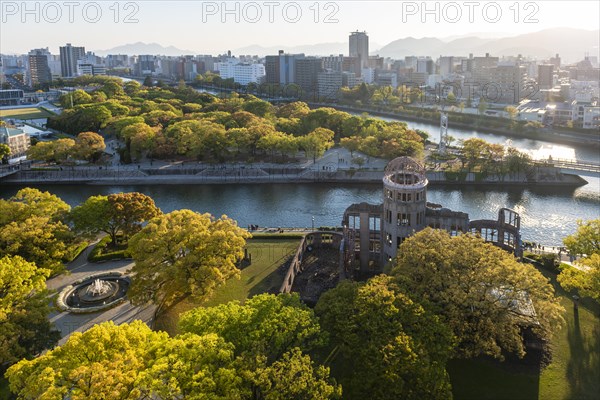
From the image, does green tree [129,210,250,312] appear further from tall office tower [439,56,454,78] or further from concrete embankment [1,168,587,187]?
tall office tower [439,56,454,78]

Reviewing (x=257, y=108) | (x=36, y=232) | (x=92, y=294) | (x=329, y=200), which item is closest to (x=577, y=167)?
(x=329, y=200)

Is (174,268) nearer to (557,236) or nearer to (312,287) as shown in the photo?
(312,287)

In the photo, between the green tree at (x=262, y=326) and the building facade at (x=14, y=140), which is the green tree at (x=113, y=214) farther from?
the building facade at (x=14, y=140)

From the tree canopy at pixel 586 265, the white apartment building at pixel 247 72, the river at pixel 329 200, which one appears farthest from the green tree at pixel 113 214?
the white apartment building at pixel 247 72

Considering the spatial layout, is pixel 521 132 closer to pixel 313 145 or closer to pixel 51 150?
pixel 313 145

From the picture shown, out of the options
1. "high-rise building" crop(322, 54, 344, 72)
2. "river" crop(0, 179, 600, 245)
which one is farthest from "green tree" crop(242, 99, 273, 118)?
"high-rise building" crop(322, 54, 344, 72)

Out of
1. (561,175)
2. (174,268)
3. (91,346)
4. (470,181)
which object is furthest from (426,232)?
(561,175)
